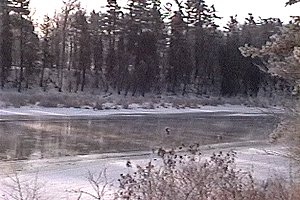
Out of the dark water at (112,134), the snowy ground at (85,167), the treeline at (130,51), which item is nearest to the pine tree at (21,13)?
the treeline at (130,51)

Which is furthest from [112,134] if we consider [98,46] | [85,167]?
[98,46]

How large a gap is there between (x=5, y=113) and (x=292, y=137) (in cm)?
Answer: 3235

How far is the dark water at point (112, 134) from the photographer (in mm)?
24186

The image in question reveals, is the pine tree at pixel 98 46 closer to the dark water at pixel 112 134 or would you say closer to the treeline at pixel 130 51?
the treeline at pixel 130 51

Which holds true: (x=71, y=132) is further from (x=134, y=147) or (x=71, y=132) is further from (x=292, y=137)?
(x=292, y=137)

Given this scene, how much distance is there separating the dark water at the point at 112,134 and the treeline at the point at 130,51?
13.7 metres

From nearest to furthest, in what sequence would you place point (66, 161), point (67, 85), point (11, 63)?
point (66, 161)
point (11, 63)
point (67, 85)

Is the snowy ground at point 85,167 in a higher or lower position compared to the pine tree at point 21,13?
lower

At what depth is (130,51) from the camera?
60.4 metres

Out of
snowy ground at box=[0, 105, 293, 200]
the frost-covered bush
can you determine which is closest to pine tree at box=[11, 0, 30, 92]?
snowy ground at box=[0, 105, 293, 200]

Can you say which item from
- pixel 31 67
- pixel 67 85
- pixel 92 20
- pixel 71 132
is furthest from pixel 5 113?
pixel 92 20

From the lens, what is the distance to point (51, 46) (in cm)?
5884

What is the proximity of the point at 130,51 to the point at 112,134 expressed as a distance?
29565 millimetres

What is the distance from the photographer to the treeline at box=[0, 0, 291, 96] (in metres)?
54.2
